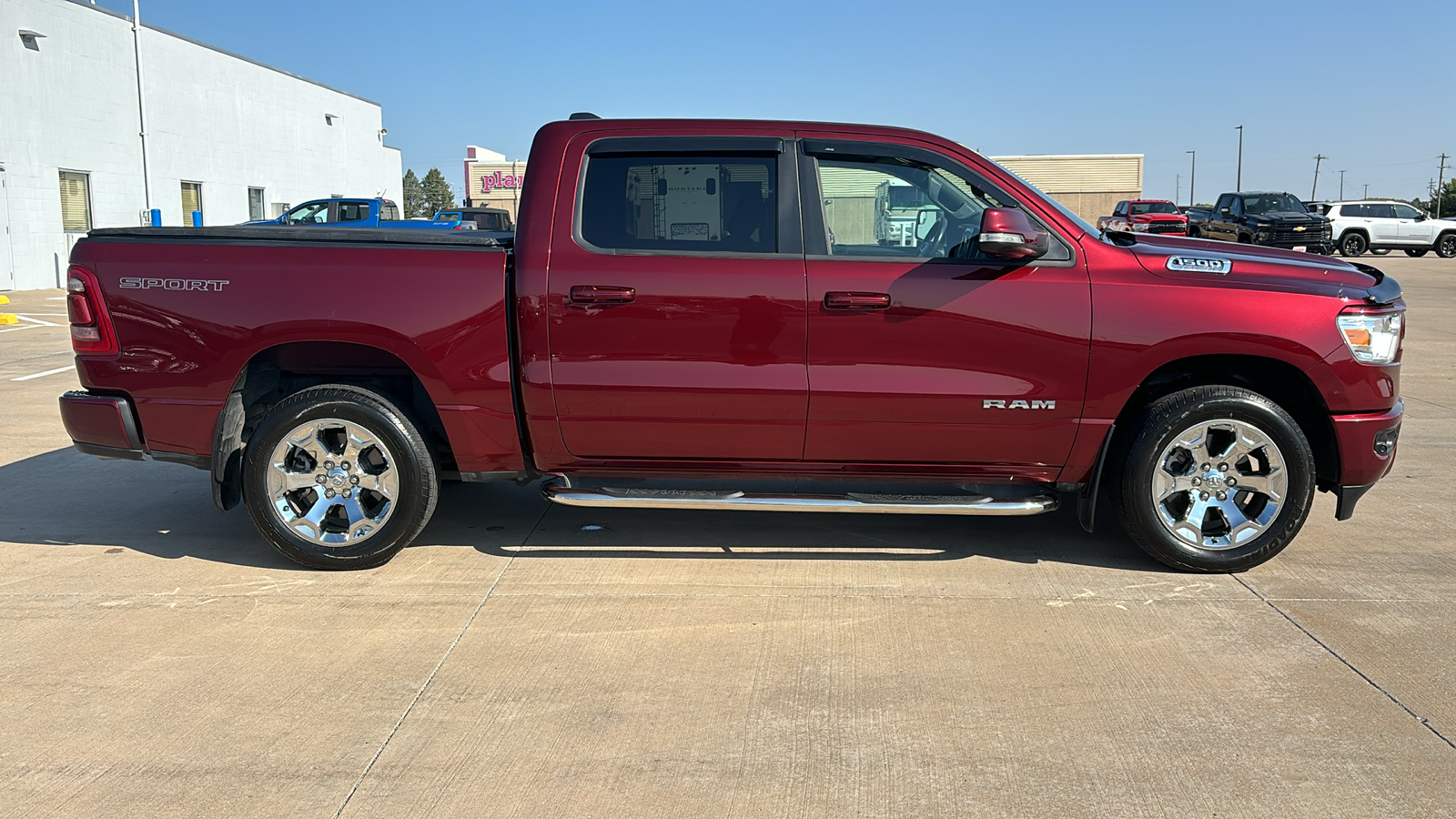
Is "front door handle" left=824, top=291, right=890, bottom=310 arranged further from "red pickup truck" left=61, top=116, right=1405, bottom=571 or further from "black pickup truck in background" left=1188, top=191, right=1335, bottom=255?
"black pickup truck in background" left=1188, top=191, right=1335, bottom=255

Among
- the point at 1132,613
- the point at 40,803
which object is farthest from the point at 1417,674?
the point at 40,803

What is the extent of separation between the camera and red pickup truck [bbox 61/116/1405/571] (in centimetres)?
470

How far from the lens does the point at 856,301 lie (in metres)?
4.66

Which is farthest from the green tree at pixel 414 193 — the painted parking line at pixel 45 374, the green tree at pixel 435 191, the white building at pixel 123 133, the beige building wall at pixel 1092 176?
the painted parking line at pixel 45 374

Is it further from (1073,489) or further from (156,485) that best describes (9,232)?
(1073,489)

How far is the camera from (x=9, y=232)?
902 inches

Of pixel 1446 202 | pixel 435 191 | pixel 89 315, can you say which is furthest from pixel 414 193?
pixel 89 315

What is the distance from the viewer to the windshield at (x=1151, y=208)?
136ft

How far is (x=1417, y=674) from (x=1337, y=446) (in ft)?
4.14

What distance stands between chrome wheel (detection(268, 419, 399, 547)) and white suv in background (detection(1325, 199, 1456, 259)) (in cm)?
3651

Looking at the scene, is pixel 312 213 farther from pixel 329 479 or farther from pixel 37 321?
pixel 329 479

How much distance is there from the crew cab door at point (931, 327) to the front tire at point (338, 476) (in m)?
1.77

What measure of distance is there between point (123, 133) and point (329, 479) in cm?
2614

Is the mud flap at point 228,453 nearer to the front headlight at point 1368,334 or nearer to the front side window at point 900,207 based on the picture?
the front side window at point 900,207
